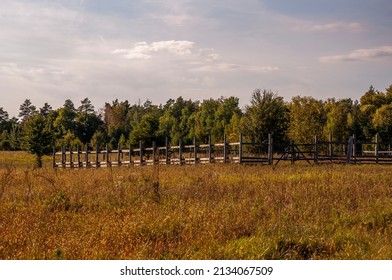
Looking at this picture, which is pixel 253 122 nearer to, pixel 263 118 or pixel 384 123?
pixel 263 118

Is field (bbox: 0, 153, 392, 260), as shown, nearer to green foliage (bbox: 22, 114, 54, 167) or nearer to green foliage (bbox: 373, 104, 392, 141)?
green foliage (bbox: 22, 114, 54, 167)

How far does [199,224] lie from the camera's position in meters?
7.84

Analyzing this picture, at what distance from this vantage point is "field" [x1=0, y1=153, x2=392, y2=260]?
6512mm

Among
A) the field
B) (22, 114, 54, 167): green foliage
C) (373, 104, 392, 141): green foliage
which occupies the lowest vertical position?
the field

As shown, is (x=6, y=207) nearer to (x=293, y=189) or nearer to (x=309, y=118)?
(x=293, y=189)

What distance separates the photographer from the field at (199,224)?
6512 mm

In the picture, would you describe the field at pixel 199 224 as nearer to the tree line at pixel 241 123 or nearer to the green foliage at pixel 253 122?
the green foliage at pixel 253 122

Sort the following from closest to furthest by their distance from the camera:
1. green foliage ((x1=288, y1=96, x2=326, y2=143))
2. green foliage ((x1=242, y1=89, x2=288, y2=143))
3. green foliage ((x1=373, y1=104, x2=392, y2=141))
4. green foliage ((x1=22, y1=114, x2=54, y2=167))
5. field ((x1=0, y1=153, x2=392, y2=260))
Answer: field ((x1=0, y1=153, x2=392, y2=260)), green foliage ((x1=242, y1=89, x2=288, y2=143)), green foliage ((x1=22, y1=114, x2=54, y2=167)), green foliage ((x1=288, y1=96, x2=326, y2=143)), green foliage ((x1=373, y1=104, x2=392, y2=141))

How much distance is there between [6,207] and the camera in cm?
986

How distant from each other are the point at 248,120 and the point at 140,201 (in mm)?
28928

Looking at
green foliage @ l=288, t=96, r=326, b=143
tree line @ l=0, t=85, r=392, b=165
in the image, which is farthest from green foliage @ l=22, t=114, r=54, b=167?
green foliage @ l=288, t=96, r=326, b=143

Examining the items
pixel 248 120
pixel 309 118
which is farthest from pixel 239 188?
pixel 309 118

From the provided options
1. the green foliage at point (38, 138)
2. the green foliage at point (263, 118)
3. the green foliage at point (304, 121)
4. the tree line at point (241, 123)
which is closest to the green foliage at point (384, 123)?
the tree line at point (241, 123)

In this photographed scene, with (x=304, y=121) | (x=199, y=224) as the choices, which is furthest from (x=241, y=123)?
(x=199, y=224)
